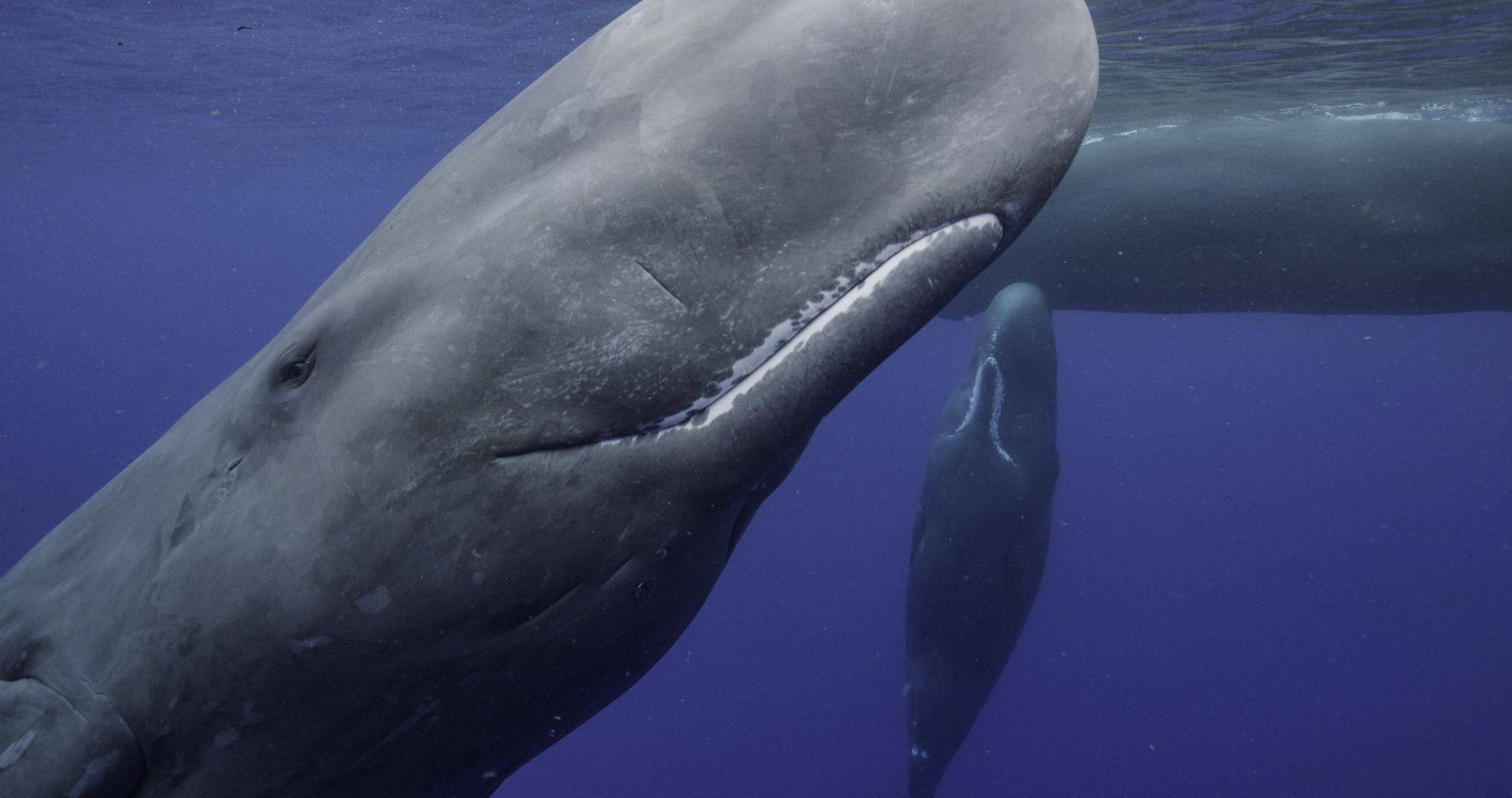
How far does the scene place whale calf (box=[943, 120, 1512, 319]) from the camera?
31.8 feet

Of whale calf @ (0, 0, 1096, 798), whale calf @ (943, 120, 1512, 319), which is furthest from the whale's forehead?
whale calf @ (943, 120, 1512, 319)

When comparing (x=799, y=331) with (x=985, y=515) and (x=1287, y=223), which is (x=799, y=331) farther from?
(x=1287, y=223)

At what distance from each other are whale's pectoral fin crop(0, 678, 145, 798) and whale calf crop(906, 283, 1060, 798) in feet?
27.7

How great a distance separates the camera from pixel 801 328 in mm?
1867

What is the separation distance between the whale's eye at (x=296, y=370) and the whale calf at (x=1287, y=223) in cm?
1062

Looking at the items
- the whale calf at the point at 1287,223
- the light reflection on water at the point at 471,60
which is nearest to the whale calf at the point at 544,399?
the whale calf at the point at 1287,223

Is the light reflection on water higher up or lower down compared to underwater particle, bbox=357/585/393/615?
lower down

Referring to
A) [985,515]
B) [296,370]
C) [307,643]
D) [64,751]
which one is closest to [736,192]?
[296,370]

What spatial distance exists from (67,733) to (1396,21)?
1773 cm

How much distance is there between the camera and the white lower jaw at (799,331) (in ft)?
5.98

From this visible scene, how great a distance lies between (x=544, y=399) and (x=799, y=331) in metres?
0.57

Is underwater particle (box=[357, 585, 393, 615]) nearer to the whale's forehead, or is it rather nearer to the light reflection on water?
the whale's forehead

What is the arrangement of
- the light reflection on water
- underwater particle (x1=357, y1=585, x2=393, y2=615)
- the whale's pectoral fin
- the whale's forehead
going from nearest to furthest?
the whale's forehead < underwater particle (x1=357, y1=585, x2=393, y2=615) < the whale's pectoral fin < the light reflection on water

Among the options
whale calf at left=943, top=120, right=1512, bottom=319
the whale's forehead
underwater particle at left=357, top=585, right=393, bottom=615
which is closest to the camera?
the whale's forehead
